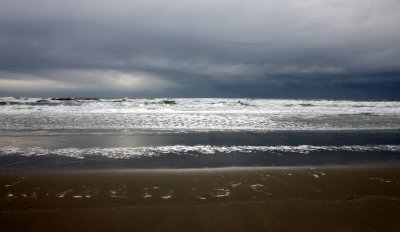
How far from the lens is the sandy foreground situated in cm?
472

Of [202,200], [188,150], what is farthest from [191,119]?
[202,200]

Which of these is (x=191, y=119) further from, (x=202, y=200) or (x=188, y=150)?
(x=202, y=200)

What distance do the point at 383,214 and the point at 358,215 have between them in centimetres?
45

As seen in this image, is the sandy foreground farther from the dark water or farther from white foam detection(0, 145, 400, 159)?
white foam detection(0, 145, 400, 159)

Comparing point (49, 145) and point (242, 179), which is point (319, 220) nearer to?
point (242, 179)

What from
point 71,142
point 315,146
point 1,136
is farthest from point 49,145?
point 315,146

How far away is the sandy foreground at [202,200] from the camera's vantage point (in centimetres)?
472

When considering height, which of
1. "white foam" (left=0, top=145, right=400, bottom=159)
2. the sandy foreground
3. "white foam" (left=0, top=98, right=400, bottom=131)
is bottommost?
the sandy foreground

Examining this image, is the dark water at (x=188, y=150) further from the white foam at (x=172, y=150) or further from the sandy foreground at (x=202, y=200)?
the sandy foreground at (x=202, y=200)

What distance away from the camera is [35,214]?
503 cm

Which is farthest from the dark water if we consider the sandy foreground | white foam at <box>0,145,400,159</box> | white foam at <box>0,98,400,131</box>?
white foam at <box>0,98,400,131</box>

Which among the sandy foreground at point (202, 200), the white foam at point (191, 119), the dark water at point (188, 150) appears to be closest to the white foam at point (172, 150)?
the dark water at point (188, 150)

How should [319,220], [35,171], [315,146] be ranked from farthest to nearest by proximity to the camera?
[315,146] → [35,171] → [319,220]

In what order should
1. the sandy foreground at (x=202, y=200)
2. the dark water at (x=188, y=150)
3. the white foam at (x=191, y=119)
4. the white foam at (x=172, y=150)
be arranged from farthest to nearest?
the white foam at (x=191, y=119), the white foam at (x=172, y=150), the dark water at (x=188, y=150), the sandy foreground at (x=202, y=200)
